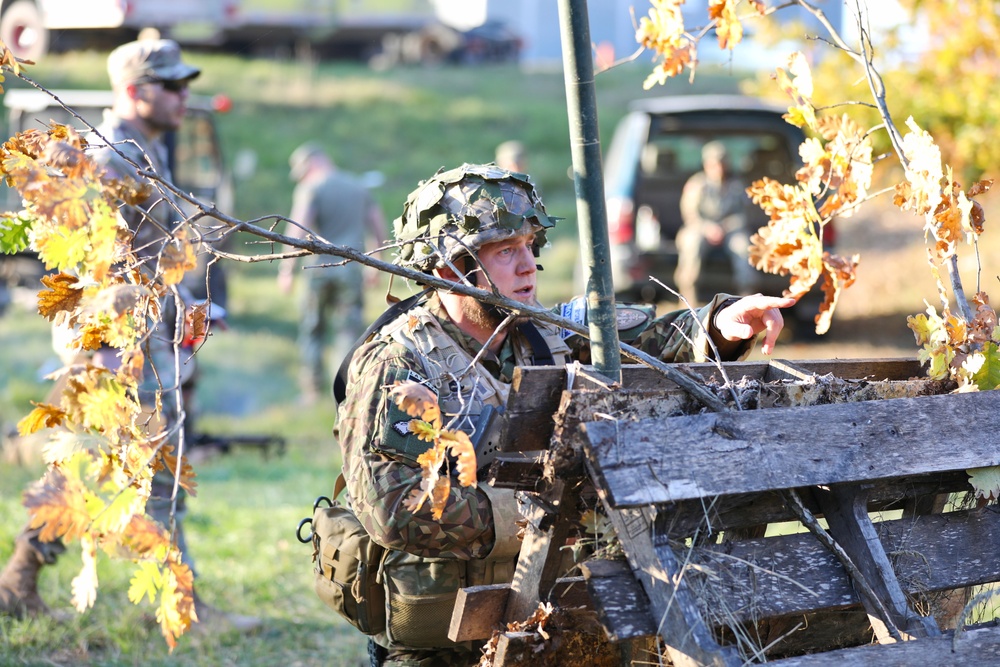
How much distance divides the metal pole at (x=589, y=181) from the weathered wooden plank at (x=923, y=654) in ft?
2.35

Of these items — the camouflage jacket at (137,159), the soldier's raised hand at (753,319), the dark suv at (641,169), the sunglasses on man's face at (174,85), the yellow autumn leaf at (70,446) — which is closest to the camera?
the yellow autumn leaf at (70,446)

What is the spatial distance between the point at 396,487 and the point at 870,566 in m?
1.17

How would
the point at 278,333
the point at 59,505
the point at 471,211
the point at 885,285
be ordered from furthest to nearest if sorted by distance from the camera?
the point at 885,285, the point at 278,333, the point at 471,211, the point at 59,505

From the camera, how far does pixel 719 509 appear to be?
2.39m

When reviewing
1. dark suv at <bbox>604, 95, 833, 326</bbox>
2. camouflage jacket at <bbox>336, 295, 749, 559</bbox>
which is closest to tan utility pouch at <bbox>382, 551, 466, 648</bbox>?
camouflage jacket at <bbox>336, 295, 749, 559</bbox>

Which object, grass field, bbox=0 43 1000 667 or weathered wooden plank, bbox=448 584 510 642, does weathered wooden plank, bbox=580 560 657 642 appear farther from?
grass field, bbox=0 43 1000 667

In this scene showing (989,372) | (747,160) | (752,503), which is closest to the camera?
(752,503)

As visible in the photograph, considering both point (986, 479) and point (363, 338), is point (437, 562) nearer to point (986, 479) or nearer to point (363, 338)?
point (363, 338)

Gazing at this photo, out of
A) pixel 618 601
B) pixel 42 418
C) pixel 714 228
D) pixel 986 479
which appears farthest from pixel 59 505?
pixel 714 228

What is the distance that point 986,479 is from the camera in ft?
8.21

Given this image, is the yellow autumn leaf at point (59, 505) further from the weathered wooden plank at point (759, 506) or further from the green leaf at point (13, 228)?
the weathered wooden plank at point (759, 506)

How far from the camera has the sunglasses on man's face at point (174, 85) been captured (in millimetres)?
4995

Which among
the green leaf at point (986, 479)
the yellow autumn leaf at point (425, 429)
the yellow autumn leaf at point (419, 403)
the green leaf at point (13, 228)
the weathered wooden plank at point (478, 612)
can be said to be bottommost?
the weathered wooden plank at point (478, 612)

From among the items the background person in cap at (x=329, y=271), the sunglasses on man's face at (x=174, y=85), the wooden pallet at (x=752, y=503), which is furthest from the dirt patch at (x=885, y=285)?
the wooden pallet at (x=752, y=503)
